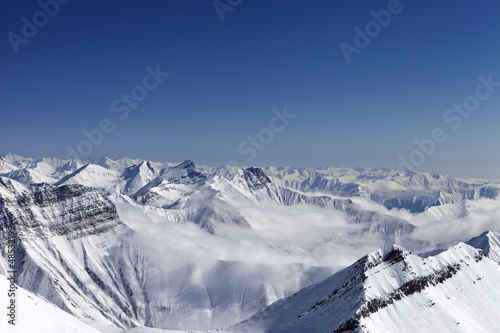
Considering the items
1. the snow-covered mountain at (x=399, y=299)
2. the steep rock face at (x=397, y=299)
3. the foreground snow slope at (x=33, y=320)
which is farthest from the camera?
the snow-covered mountain at (x=399, y=299)

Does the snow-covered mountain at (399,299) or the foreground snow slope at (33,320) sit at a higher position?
the foreground snow slope at (33,320)

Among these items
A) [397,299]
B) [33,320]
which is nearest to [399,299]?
[397,299]

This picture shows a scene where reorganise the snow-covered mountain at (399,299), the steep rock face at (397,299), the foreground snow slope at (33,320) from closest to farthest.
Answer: the foreground snow slope at (33,320), the steep rock face at (397,299), the snow-covered mountain at (399,299)

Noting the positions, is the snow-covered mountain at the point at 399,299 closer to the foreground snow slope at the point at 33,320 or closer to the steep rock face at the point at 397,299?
the steep rock face at the point at 397,299

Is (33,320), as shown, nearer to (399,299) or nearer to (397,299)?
(397,299)

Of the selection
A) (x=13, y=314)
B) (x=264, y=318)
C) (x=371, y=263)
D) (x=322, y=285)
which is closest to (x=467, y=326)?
(x=371, y=263)

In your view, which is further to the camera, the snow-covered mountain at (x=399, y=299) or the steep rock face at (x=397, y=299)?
the snow-covered mountain at (x=399, y=299)

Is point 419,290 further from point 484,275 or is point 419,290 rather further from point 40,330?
point 40,330

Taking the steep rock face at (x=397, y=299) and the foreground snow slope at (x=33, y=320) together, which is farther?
the steep rock face at (x=397, y=299)

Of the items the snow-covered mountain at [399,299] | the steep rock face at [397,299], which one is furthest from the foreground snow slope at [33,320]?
the snow-covered mountain at [399,299]
